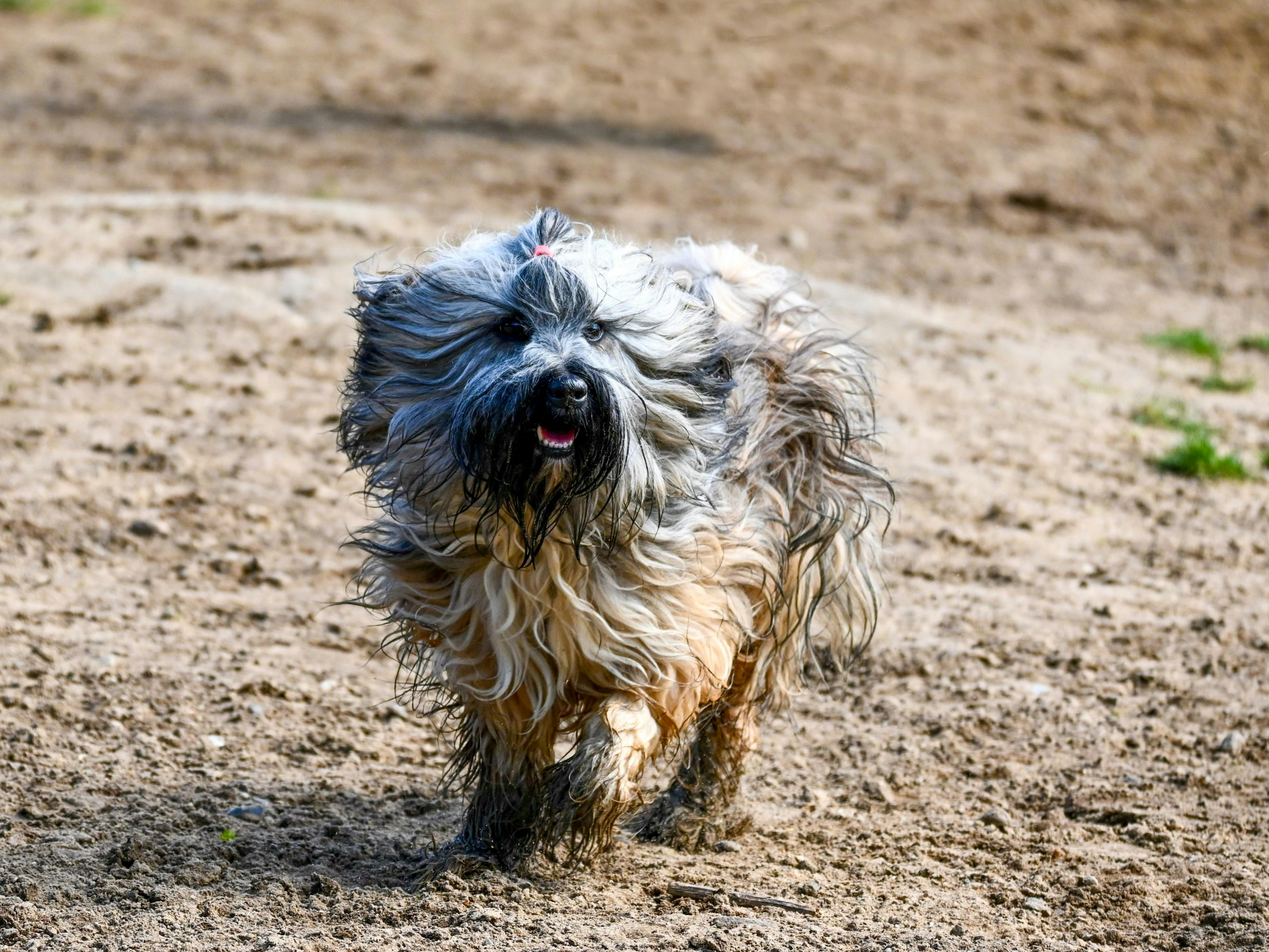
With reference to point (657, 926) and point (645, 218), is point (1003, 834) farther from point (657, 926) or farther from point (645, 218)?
point (645, 218)

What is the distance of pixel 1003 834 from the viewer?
4.72m

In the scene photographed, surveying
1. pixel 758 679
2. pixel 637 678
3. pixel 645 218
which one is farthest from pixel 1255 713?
pixel 645 218

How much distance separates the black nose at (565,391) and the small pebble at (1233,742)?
2707 mm

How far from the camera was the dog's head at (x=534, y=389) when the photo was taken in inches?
145

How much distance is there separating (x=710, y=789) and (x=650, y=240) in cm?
511

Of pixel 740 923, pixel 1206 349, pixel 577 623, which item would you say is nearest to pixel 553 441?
pixel 577 623

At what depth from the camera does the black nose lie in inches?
143

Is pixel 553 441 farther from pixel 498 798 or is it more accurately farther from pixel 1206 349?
pixel 1206 349

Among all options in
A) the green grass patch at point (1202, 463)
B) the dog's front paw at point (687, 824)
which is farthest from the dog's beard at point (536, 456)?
the green grass patch at point (1202, 463)

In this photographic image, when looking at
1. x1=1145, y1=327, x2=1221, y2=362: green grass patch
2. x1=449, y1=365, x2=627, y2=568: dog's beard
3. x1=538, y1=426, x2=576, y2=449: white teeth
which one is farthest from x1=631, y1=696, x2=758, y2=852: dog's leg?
x1=1145, y1=327, x2=1221, y2=362: green grass patch

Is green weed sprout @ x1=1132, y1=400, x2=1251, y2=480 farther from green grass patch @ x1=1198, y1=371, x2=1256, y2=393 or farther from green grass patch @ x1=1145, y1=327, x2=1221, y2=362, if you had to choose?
green grass patch @ x1=1145, y1=327, x2=1221, y2=362

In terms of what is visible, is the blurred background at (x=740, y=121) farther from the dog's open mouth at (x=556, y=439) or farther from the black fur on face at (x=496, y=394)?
the dog's open mouth at (x=556, y=439)

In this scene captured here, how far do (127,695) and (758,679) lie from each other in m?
1.99

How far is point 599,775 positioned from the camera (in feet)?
13.0
